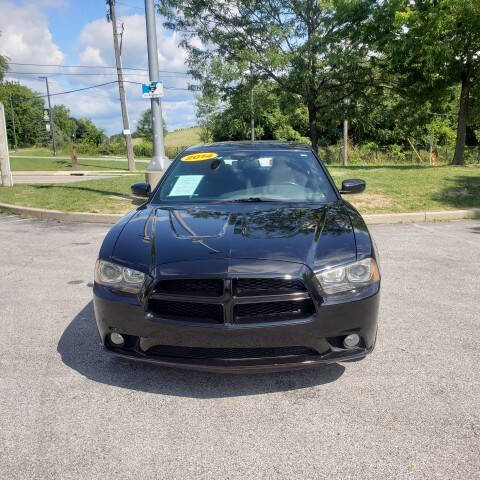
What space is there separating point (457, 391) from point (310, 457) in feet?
3.77

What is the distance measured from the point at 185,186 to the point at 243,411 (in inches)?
83.6

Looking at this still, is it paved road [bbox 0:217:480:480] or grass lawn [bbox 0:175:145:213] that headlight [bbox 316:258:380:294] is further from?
grass lawn [bbox 0:175:145:213]

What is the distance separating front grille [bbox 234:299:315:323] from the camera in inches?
101

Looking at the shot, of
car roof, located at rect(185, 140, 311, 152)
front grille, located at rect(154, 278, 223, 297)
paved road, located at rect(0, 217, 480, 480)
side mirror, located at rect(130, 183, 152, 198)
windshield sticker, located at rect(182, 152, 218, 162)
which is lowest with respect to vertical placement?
paved road, located at rect(0, 217, 480, 480)

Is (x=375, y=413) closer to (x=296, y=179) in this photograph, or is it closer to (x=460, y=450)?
(x=460, y=450)

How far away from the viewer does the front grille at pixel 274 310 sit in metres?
2.58

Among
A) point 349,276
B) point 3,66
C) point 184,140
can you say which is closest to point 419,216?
point 349,276

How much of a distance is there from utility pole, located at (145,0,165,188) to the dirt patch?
419 cm

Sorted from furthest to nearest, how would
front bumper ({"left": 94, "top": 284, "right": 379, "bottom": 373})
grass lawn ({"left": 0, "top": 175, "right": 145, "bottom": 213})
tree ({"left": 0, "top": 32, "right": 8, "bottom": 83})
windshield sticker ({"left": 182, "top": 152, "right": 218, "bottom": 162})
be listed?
tree ({"left": 0, "top": 32, "right": 8, "bottom": 83}), grass lawn ({"left": 0, "top": 175, "right": 145, "bottom": 213}), windshield sticker ({"left": 182, "top": 152, "right": 218, "bottom": 162}), front bumper ({"left": 94, "top": 284, "right": 379, "bottom": 373})

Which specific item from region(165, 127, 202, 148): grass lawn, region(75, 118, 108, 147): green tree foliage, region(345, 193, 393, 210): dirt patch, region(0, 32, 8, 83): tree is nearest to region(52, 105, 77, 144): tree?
region(75, 118, 108, 147): green tree foliage

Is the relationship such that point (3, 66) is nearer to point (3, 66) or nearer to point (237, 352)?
point (3, 66)

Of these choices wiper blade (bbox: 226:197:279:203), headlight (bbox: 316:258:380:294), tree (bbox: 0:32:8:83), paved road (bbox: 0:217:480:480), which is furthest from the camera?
tree (bbox: 0:32:8:83)

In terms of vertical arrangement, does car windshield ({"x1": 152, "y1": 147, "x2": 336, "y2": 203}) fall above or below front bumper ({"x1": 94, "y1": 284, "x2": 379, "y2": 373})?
above

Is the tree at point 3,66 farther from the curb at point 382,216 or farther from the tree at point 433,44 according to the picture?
the curb at point 382,216
